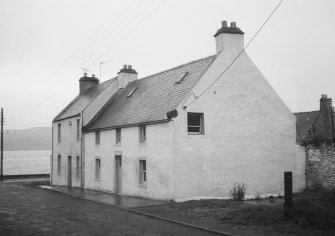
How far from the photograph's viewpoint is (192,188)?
18078mm

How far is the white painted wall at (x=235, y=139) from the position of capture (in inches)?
719

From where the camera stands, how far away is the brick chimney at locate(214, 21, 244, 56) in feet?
64.5

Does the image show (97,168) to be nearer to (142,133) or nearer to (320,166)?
(142,133)

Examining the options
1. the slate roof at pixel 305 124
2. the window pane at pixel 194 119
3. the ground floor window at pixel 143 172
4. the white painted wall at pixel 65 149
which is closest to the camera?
the window pane at pixel 194 119

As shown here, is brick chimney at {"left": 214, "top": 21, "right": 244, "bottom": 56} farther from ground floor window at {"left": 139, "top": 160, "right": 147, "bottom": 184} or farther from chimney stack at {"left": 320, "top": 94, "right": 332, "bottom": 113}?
chimney stack at {"left": 320, "top": 94, "right": 332, "bottom": 113}

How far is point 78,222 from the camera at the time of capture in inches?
522

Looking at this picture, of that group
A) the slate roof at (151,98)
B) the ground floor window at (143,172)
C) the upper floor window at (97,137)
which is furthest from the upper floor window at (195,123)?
the upper floor window at (97,137)

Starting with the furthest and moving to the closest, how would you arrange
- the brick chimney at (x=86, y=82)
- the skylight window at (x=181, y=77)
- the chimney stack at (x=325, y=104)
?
the chimney stack at (x=325, y=104), the brick chimney at (x=86, y=82), the skylight window at (x=181, y=77)

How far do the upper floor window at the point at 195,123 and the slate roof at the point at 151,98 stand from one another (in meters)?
1.18

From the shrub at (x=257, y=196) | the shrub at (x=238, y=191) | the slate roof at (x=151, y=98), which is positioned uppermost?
the slate roof at (x=151, y=98)

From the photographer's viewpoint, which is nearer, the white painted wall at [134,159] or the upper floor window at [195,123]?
the white painted wall at [134,159]

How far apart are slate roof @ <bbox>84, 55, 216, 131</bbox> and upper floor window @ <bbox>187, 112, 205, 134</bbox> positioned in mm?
1177

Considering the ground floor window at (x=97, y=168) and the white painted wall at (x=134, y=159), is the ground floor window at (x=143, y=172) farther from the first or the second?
the ground floor window at (x=97, y=168)

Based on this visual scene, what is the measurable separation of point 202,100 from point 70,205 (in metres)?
9.04
